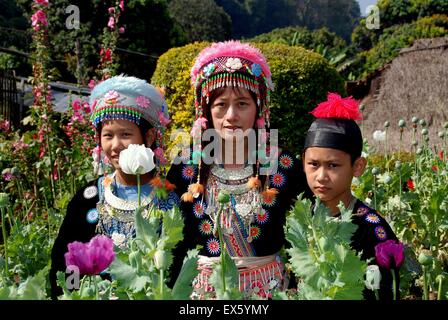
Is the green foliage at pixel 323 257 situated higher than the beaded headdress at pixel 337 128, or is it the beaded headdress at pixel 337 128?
the beaded headdress at pixel 337 128

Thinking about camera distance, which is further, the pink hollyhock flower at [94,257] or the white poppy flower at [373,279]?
the white poppy flower at [373,279]

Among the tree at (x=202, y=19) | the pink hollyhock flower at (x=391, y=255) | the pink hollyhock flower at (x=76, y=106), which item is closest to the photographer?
the pink hollyhock flower at (x=391, y=255)

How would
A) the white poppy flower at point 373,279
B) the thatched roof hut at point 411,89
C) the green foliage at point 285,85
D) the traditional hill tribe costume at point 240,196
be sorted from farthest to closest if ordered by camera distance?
the thatched roof hut at point 411,89
the green foliage at point 285,85
the traditional hill tribe costume at point 240,196
the white poppy flower at point 373,279

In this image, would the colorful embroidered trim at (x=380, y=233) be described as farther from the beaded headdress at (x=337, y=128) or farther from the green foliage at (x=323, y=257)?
the green foliage at (x=323, y=257)

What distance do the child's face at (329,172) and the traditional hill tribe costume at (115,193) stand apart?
544 millimetres

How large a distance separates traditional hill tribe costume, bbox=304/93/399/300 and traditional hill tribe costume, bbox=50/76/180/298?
0.62 metres

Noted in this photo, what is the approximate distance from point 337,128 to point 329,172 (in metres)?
0.15

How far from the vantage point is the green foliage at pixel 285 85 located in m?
5.37

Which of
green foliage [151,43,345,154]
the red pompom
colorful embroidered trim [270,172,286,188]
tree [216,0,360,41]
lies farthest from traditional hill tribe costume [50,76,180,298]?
tree [216,0,360,41]

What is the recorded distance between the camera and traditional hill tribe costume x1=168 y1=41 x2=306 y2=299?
85.7 inches

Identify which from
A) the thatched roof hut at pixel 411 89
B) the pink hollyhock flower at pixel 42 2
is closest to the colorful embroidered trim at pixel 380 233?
the pink hollyhock flower at pixel 42 2

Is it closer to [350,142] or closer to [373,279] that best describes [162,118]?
[350,142]

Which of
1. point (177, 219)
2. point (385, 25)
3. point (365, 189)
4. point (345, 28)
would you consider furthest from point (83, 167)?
Result: point (345, 28)
